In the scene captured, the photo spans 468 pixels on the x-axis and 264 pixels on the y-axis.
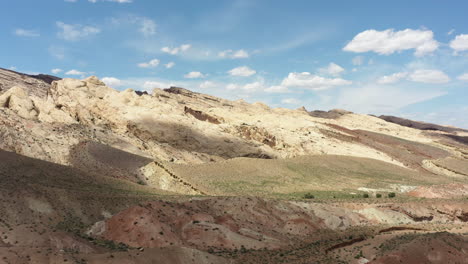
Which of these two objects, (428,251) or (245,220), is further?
(245,220)

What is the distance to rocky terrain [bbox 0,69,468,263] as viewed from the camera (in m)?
25.6

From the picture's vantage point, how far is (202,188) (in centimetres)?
4931

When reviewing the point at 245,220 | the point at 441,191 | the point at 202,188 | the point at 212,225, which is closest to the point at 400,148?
the point at 441,191

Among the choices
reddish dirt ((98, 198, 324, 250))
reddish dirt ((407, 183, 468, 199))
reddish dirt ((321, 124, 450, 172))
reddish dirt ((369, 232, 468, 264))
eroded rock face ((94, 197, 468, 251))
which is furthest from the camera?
reddish dirt ((321, 124, 450, 172))

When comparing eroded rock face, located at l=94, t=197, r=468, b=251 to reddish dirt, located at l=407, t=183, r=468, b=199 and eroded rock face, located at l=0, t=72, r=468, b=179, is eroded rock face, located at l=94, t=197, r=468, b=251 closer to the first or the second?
reddish dirt, located at l=407, t=183, r=468, b=199

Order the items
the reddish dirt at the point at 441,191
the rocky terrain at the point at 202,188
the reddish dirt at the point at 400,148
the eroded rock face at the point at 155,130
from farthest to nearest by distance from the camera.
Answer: the reddish dirt at the point at 400,148
the eroded rock face at the point at 155,130
the reddish dirt at the point at 441,191
the rocky terrain at the point at 202,188

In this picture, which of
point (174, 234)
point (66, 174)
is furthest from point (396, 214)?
point (66, 174)

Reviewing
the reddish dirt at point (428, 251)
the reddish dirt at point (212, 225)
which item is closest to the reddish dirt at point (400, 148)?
the reddish dirt at point (212, 225)

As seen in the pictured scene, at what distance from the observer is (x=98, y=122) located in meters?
67.9

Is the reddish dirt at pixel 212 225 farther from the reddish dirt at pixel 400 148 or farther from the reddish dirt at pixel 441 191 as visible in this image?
the reddish dirt at pixel 400 148

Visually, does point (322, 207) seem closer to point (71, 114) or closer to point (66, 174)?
point (66, 174)

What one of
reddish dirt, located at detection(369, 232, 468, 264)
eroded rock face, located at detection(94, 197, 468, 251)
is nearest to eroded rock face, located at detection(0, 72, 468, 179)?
eroded rock face, located at detection(94, 197, 468, 251)

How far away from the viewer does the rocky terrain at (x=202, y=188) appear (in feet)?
84.1

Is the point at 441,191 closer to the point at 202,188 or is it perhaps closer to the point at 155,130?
the point at 202,188
